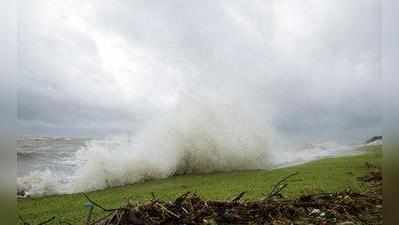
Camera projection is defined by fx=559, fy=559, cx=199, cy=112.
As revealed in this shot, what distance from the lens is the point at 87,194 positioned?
3.55 meters

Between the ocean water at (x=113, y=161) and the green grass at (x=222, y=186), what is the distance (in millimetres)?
47

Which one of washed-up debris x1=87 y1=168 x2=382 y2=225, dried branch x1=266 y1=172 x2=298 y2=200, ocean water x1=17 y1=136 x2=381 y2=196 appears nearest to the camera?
washed-up debris x1=87 y1=168 x2=382 y2=225

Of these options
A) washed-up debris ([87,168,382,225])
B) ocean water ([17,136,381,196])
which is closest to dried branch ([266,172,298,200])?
washed-up debris ([87,168,382,225])

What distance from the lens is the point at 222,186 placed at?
143 inches

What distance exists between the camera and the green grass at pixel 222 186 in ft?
11.5

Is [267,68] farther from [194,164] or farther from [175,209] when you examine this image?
[175,209]

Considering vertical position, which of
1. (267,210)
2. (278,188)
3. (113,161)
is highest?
(113,161)

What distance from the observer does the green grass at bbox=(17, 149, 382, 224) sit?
3.51m

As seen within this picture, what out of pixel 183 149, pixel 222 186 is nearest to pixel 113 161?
pixel 183 149

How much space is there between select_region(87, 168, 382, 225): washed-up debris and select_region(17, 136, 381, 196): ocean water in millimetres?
181

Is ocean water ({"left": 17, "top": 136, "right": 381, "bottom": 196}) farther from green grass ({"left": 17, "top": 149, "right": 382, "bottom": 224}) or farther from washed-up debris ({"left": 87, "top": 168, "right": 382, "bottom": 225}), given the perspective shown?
washed-up debris ({"left": 87, "top": 168, "right": 382, "bottom": 225})

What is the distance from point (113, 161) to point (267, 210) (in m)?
1.03

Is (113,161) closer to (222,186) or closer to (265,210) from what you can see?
(222,186)

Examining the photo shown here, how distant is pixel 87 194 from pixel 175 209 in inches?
23.0
